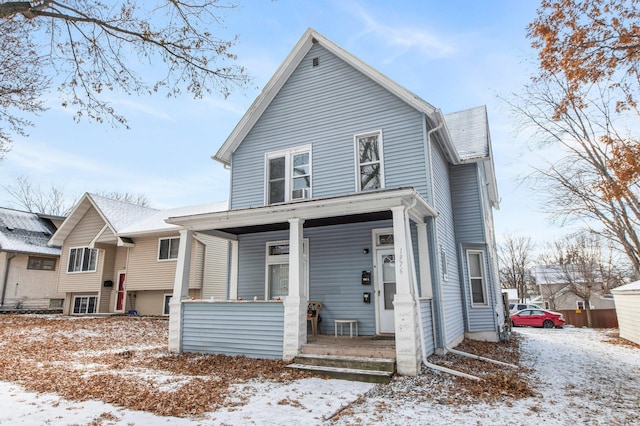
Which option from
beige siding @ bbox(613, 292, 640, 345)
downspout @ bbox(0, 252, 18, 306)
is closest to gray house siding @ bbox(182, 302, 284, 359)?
beige siding @ bbox(613, 292, 640, 345)

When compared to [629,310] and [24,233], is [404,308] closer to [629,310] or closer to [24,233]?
[629,310]

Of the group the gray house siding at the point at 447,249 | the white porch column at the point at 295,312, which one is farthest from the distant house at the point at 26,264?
the gray house siding at the point at 447,249

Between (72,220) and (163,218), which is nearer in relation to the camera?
(163,218)

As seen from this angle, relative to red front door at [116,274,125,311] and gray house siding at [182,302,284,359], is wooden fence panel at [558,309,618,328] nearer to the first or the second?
gray house siding at [182,302,284,359]

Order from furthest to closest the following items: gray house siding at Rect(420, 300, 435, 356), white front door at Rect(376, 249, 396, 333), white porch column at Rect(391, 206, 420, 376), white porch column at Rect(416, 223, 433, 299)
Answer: white front door at Rect(376, 249, 396, 333) < white porch column at Rect(416, 223, 433, 299) < gray house siding at Rect(420, 300, 435, 356) < white porch column at Rect(391, 206, 420, 376)

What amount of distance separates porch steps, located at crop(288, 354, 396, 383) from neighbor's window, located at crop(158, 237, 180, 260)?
12.6 meters

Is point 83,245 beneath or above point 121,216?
beneath

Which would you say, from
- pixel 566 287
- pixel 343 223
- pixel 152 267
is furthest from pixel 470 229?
pixel 566 287

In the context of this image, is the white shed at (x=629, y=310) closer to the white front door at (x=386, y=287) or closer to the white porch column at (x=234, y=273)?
the white front door at (x=386, y=287)

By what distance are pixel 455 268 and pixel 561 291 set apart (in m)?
34.4

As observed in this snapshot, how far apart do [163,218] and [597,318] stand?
999 inches

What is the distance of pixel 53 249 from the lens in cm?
2362

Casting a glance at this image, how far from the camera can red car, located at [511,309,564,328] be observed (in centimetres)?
2141

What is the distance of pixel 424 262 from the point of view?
809cm
